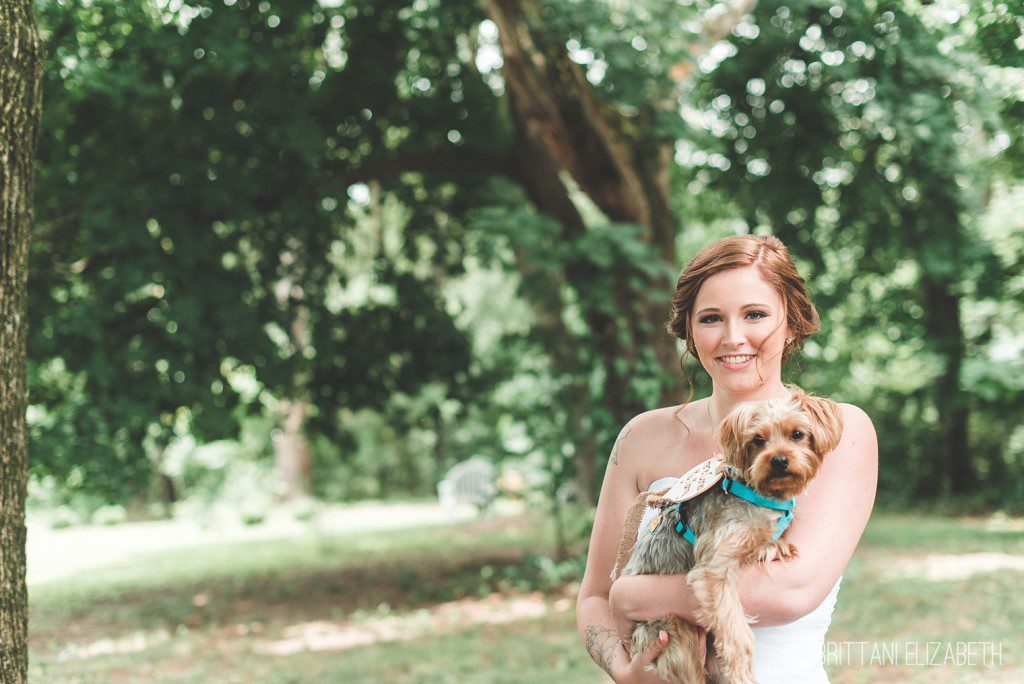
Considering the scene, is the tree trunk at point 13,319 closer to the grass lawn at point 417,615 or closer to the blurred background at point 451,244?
the grass lawn at point 417,615

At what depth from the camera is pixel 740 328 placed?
2492mm

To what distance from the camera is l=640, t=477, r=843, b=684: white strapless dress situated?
7.89 ft

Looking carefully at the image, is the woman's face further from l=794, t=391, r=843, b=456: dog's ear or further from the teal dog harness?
the teal dog harness

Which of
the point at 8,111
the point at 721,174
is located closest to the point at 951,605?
the point at 721,174

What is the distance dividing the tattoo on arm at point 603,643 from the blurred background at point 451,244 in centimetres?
324

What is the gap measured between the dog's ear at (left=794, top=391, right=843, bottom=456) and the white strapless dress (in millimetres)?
407

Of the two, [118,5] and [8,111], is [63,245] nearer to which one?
[118,5]

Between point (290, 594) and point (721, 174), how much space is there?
7.77 m

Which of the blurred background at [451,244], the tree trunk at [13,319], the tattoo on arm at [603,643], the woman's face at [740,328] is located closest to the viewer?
the woman's face at [740,328]

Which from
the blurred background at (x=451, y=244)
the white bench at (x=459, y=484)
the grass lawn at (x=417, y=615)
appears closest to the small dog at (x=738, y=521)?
the blurred background at (x=451, y=244)

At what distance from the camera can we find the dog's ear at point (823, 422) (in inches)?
90.4

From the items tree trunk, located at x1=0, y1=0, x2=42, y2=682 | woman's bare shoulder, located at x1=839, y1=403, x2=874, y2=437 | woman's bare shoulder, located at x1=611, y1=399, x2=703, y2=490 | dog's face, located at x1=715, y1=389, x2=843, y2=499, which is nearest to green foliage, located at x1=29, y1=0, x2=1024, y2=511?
tree trunk, located at x1=0, y1=0, x2=42, y2=682

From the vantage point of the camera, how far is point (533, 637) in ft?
29.1

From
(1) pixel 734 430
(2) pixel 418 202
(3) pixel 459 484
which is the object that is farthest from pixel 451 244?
(1) pixel 734 430
